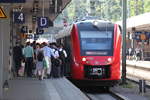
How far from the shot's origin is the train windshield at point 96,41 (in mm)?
20875

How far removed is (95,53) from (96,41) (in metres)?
0.72

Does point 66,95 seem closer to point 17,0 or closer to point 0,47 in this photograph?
point 0,47

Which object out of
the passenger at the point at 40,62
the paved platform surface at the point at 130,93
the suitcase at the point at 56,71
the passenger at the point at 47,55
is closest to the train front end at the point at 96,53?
the paved platform surface at the point at 130,93

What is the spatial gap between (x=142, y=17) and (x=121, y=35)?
31767 mm

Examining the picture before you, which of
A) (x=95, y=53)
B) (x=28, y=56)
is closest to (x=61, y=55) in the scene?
(x=28, y=56)

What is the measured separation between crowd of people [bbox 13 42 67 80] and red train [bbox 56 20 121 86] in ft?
5.04

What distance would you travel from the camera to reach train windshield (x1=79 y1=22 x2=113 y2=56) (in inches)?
822

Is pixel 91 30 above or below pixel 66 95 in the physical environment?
above

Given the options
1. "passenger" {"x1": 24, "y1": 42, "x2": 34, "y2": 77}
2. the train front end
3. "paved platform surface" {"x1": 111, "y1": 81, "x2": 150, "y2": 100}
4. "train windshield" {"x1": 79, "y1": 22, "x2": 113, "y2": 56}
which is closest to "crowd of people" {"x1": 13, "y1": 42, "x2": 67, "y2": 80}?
"passenger" {"x1": 24, "y1": 42, "x2": 34, "y2": 77}

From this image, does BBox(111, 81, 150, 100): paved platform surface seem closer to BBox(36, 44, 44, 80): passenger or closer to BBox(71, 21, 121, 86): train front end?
BBox(71, 21, 121, 86): train front end

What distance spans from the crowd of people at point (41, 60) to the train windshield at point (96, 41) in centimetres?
214

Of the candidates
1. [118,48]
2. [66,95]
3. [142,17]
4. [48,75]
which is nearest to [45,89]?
[66,95]

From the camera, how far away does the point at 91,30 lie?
850 inches

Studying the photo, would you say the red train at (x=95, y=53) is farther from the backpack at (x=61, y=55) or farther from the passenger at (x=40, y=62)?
the backpack at (x=61, y=55)
